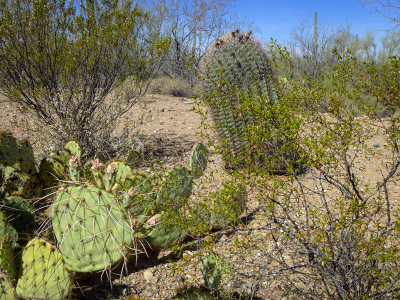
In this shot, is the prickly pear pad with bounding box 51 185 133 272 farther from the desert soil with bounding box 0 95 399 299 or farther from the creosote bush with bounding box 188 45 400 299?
the creosote bush with bounding box 188 45 400 299

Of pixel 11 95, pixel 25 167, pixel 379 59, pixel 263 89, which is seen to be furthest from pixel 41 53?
pixel 379 59

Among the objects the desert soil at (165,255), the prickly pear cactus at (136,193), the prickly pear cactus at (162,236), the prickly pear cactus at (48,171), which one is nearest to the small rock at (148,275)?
the desert soil at (165,255)

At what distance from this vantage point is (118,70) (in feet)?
19.5

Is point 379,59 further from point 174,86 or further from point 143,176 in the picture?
point 143,176

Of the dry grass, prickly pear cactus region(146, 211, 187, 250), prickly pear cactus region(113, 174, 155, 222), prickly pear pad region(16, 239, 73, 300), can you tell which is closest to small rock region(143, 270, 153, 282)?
prickly pear cactus region(146, 211, 187, 250)

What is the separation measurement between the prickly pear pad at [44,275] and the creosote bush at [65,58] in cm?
294

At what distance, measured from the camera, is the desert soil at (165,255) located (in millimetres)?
2392

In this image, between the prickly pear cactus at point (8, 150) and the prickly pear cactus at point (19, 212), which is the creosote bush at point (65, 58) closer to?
the prickly pear cactus at point (8, 150)

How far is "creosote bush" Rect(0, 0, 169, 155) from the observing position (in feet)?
15.6

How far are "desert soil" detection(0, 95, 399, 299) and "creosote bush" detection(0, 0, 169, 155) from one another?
802mm

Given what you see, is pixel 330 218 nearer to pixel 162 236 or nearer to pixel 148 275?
pixel 162 236

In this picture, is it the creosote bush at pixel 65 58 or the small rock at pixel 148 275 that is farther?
the creosote bush at pixel 65 58

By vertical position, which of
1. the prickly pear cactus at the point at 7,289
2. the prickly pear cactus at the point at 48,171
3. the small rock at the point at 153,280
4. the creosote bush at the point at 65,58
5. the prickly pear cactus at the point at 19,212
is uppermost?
the creosote bush at the point at 65,58

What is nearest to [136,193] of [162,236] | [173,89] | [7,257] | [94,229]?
[94,229]
